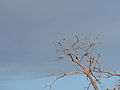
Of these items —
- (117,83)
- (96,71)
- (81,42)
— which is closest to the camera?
(117,83)

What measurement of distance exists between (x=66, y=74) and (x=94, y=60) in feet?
3.83

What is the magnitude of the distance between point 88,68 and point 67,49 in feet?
4.14

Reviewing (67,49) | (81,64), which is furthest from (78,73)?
(67,49)

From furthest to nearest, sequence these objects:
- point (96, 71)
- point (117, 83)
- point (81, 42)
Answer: point (81, 42) → point (96, 71) → point (117, 83)

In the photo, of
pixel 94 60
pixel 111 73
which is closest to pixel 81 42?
pixel 94 60

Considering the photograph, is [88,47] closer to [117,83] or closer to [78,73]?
[78,73]

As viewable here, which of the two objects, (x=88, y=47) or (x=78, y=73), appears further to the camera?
(x=88, y=47)

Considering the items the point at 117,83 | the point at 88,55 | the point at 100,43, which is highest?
the point at 100,43

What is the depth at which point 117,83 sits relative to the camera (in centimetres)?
859

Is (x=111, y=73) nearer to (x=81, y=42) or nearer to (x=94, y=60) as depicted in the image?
(x=94, y=60)

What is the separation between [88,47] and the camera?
973 centimetres

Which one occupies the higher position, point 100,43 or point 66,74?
point 100,43

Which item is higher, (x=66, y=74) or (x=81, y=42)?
(x=81, y=42)

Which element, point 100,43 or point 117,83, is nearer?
point 117,83
